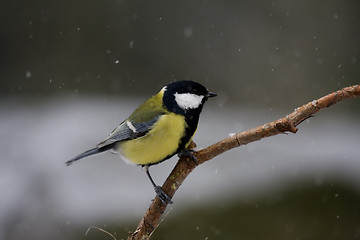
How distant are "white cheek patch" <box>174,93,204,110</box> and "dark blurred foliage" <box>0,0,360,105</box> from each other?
370 centimetres

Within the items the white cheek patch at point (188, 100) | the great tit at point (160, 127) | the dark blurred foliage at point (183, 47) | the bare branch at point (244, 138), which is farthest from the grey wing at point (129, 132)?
the dark blurred foliage at point (183, 47)

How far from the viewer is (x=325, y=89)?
5961mm

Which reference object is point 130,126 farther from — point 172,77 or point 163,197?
point 172,77

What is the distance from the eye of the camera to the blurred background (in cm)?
454

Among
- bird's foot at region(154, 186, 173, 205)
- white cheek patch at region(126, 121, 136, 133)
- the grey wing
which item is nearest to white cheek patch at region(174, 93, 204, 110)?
the grey wing

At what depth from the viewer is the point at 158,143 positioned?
1.98 metres

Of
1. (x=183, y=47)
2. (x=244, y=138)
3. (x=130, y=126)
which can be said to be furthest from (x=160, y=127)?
(x=183, y=47)

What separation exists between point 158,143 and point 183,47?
4.06m

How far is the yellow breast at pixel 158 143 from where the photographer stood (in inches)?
75.7

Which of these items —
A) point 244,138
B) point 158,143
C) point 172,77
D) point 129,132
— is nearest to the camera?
point 244,138

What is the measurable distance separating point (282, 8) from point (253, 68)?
80 cm

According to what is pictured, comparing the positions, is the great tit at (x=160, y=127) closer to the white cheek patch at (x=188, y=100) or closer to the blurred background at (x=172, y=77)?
the white cheek patch at (x=188, y=100)

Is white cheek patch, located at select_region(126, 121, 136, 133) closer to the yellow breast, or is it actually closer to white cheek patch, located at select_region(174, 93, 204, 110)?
the yellow breast

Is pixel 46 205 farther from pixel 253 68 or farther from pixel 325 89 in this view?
pixel 325 89
